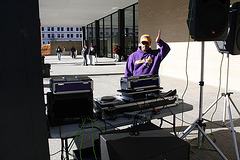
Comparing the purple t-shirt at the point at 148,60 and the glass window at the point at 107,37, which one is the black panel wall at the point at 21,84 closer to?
the purple t-shirt at the point at 148,60

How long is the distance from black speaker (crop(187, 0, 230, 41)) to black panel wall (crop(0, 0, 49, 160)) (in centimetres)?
172

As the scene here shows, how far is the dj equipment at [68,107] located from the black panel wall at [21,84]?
0.46 m

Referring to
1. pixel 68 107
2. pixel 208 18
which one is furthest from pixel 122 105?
pixel 208 18

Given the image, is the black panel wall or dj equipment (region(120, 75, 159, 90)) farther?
dj equipment (region(120, 75, 159, 90))

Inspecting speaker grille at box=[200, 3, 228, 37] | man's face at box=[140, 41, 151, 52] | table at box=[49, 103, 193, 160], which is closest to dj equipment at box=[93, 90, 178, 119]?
table at box=[49, 103, 193, 160]

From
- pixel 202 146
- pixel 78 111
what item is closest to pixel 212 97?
pixel 202 146

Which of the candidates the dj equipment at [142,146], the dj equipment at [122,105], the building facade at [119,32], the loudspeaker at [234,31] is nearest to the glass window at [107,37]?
the building facade at [119,32]

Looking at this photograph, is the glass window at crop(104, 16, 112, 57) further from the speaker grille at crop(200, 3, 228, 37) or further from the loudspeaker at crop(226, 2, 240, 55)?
the speaker grille at crop(200, 3, 228, 37)

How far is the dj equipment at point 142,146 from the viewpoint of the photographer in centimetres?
149

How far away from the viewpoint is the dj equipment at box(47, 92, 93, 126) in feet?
6.39

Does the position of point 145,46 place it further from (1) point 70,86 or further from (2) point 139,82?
(1) point 70,86

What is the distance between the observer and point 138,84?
2367 mm

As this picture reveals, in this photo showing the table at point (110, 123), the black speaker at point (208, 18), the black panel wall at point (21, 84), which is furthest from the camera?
the black speaker at point (208, 18)

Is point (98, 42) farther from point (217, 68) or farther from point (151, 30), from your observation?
point (217, 68)
